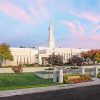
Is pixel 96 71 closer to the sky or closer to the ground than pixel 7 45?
closer to the ground

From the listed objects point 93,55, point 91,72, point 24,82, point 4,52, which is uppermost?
point 4,52

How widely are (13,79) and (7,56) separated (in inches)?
1892

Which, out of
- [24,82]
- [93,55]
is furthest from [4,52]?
[24,82]

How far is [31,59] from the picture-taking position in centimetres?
10650

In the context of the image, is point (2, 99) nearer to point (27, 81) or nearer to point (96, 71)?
point (27, 81)

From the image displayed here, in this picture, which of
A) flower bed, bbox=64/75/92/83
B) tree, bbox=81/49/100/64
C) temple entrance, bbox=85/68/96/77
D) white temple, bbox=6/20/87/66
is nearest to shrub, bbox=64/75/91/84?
flower bed, bbox=64/75/92/83

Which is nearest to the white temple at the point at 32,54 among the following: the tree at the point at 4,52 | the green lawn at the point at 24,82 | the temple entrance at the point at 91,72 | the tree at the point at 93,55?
the tree at the point at 93,55

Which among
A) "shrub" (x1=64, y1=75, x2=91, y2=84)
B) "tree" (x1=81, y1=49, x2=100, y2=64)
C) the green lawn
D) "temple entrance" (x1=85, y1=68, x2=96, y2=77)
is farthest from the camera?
"tree" (x1=81, y1=49, x2=100, y2=64)

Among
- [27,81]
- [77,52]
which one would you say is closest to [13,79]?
[27,81]

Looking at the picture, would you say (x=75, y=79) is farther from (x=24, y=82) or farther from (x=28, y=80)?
(x=24, y=82)

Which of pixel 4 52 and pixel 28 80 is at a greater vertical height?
pixel 4 52

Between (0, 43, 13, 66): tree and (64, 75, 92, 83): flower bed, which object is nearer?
(64, 75, 92, 83): flower bed

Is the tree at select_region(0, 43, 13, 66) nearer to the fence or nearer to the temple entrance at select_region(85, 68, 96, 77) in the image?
the temple entrance at select_region(85, 68, 96, 77)

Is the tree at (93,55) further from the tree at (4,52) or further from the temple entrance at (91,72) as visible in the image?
the temple entrance at (91,72)
